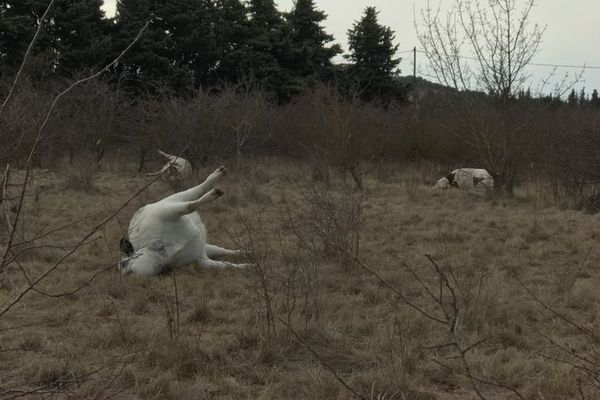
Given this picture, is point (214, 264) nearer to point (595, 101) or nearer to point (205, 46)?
point (205, 46)

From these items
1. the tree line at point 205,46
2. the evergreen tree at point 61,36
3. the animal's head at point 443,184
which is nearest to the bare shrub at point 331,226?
the animal's head at point 443,184

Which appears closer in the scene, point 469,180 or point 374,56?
point 469,180

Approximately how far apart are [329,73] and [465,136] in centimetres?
1629

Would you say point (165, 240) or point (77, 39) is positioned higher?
point (77, 39)

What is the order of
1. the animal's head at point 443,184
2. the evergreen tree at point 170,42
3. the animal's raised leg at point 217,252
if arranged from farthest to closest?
the evergreen tree at point 170,42 < the animal's head at point 443,184 < the animal's raised leg at point 217,252

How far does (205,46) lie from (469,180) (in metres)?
17.4

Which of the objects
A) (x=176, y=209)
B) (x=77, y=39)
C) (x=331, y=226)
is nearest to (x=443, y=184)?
(x=331, y=226)

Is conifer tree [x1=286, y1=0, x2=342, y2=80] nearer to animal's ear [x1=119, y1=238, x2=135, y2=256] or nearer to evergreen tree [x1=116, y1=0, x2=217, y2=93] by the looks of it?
evergreen tree [x1=116, y1=0, x2=217, y2=93]

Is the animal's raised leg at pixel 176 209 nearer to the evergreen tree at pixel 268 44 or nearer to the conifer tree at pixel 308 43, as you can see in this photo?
the evergreen tree at pixel 268 44

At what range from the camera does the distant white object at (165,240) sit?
5.78m

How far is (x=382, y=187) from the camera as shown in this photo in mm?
13461

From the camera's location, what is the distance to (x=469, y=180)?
1323 centimetres

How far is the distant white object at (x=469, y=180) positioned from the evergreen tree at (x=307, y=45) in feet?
54.6

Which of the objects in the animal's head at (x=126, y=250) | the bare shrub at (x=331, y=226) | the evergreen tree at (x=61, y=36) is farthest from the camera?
the evergreen tree at (x=61, y=36)
